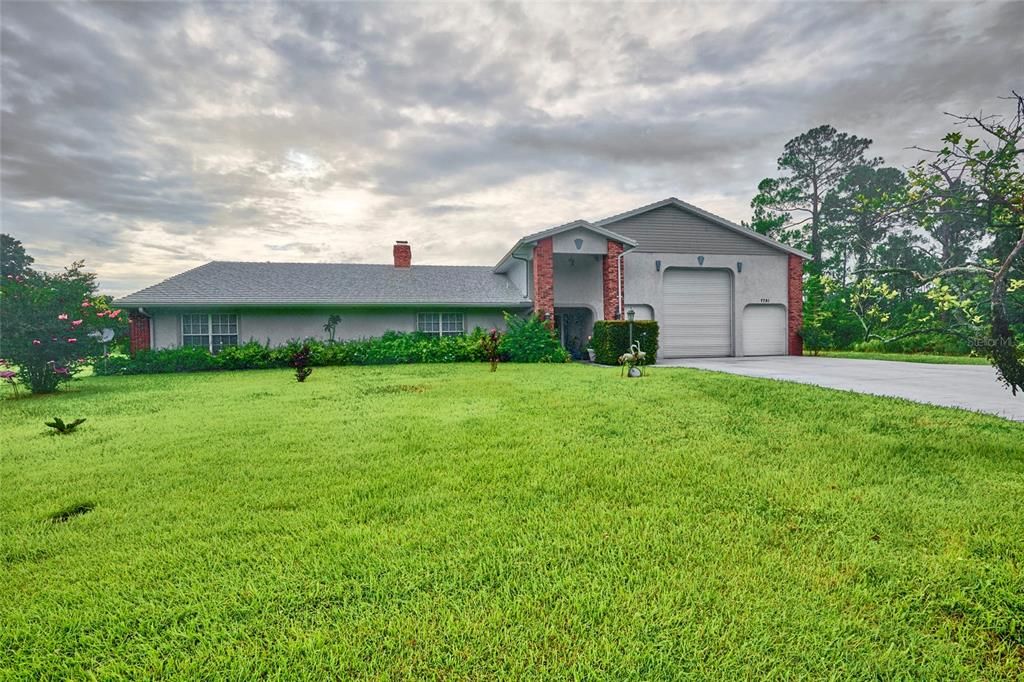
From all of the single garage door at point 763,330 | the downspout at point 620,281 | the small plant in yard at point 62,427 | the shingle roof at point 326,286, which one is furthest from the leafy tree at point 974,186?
the single garage door at point 763,330

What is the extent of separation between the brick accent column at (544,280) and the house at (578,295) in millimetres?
39

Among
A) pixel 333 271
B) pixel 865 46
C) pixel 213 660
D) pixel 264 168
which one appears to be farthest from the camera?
pixel 333 271

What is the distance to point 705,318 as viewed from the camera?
61.3ft

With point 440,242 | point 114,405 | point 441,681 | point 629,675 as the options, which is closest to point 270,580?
point 441,681

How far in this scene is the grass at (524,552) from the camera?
76.4 inches

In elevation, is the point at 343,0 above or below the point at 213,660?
above

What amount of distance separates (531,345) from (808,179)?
29495mm

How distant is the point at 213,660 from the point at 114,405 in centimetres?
950

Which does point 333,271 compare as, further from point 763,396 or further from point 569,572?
point 569,572

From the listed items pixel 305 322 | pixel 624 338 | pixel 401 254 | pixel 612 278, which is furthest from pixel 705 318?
pixel 305 322

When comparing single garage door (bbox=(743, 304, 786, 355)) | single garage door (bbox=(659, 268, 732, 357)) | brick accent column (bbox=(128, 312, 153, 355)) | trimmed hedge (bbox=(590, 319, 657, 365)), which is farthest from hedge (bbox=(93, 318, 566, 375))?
single garage door (bbox=(743, 304, 786, 355))

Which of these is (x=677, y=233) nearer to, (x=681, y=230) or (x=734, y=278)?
(x=681, y=230)

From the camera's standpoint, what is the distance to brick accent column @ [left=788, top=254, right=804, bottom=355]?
19.1m

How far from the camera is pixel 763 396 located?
24.5 feet
